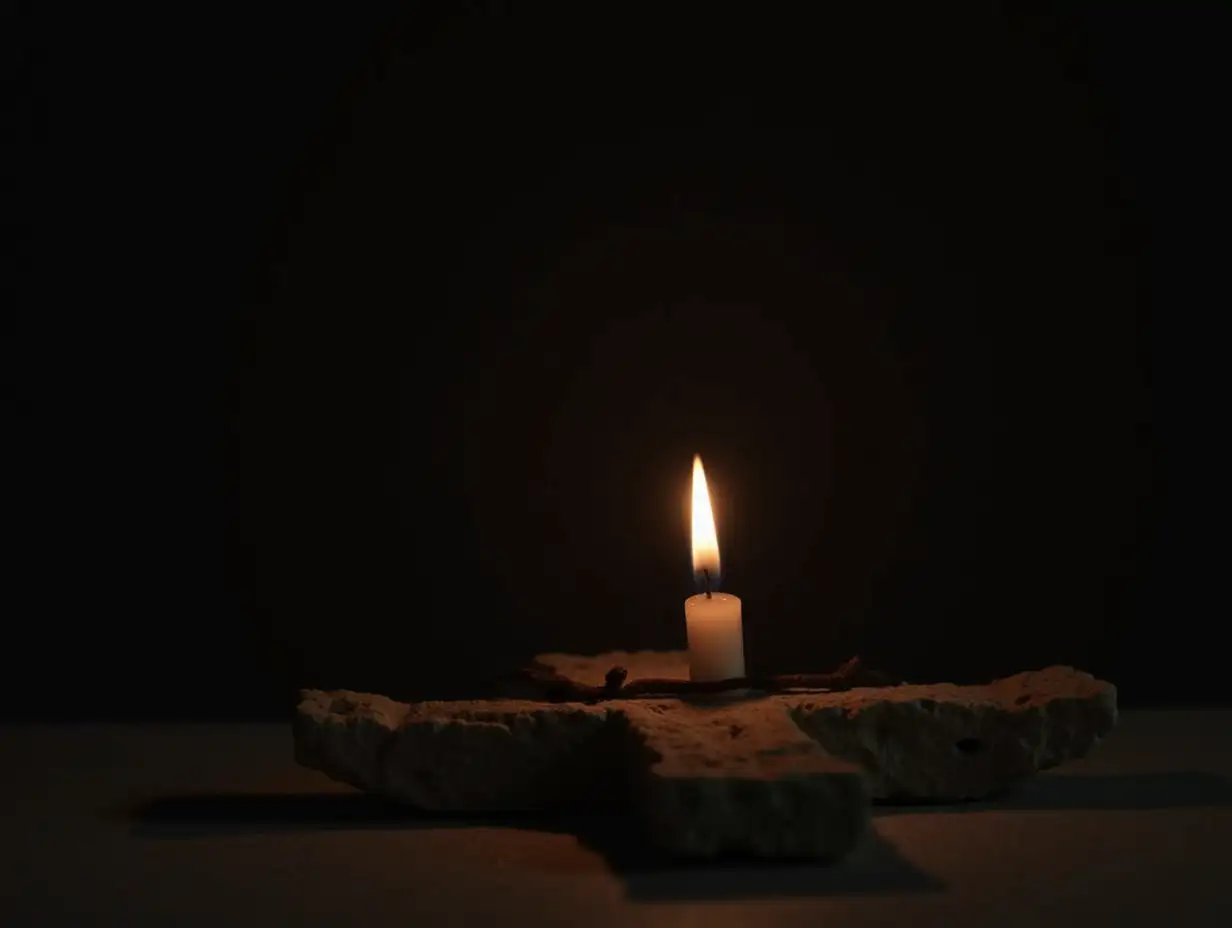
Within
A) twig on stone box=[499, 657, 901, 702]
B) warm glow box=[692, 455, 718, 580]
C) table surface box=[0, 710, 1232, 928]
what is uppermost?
warm glow box=[692, 455, 718, 580]

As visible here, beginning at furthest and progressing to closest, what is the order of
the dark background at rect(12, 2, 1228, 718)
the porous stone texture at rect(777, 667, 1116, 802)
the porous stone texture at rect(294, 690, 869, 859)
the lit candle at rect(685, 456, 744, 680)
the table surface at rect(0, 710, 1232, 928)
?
the dark background at rect(12, 2, 1228, 718) < the lit candle at rect(685, 456, 744, 680) < the porous stone texture at rect(777, 667, 1116, 802) < the porous stone texture at rect(294, 690, 869, 859) < the table surface at rect(0, 710, 1232, 928)

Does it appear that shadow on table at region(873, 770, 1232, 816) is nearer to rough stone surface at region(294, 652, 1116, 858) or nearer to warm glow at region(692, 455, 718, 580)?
rough stone surface at region(294, 652, 1116, 858)

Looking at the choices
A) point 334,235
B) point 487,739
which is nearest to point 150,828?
point 487,739

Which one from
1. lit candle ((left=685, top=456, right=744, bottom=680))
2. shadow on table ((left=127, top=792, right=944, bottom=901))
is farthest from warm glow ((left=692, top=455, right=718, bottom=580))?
shadow on table ((left=127, top=792, right=944, bottom=901))

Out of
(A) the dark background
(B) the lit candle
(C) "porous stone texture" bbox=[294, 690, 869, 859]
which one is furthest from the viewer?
(A) the dark background

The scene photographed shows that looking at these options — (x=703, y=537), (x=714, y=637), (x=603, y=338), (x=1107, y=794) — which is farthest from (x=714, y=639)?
(x=603, y=338)

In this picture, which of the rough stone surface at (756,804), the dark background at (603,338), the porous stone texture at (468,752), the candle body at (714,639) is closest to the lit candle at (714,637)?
the candle body at (714,639)

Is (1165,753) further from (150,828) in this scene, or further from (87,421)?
(87,421)

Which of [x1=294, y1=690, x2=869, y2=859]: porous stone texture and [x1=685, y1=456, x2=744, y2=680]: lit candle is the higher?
[x1=685, y1=456, x2=744, y2=680]: lit candle

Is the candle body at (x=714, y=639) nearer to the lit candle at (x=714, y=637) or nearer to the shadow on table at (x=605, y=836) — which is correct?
the lit candle at (x=714, y=637)
